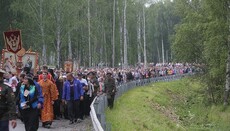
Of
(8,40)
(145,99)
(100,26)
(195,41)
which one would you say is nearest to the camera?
(8,40)

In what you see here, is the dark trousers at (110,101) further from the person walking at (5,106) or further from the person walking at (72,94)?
the person walking at (5,106)

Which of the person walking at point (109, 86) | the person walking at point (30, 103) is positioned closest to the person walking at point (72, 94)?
the person walking at point (109, 86)

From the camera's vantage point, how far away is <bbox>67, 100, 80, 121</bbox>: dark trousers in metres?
18.5

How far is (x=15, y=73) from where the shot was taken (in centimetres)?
2056

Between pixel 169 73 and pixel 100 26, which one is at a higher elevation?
pixel 100 26

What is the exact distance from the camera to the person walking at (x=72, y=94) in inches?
727

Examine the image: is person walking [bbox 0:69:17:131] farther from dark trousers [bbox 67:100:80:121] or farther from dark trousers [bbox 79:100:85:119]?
dark trousers [bbox 79:100:85:119]

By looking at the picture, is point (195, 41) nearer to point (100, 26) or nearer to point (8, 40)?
point (8, 40)

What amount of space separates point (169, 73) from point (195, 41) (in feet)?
74.9

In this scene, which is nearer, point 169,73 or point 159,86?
point 159,86

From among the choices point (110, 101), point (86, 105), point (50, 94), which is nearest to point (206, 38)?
point (110, 101)

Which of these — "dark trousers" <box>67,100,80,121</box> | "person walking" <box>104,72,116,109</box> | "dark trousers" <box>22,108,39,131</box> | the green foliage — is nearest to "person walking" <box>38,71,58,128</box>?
"dark trousers" <box>67,100,80,121</box>

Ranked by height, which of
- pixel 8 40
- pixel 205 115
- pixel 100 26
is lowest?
pixel 205 115

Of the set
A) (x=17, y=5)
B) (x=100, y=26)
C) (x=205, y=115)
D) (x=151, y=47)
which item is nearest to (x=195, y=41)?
(x=205, y=115)
